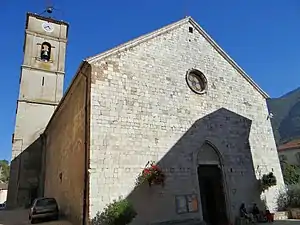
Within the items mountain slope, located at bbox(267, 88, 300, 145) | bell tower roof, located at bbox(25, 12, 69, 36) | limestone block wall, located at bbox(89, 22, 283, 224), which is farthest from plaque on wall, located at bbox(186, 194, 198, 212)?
mountain slope, located at bbox(267, 88, 300, 145)

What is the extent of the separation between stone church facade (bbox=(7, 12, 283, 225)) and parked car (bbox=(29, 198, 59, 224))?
0.45m

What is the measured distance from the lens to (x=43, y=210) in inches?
488

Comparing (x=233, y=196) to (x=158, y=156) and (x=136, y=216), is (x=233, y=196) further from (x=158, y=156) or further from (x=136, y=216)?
(x=136, y=216)

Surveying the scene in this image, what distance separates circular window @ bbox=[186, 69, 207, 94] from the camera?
12.8 m

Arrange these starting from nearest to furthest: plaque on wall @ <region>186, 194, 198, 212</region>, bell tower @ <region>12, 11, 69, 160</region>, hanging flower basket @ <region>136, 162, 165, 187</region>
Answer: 1. hanging flower basket @ <region>136, 162, 165, 187</region>
2. plaque on wall @ <region>186, 194, 198, 212</region>
3. bell tower @ <region>12, 11, 69, 160</region>

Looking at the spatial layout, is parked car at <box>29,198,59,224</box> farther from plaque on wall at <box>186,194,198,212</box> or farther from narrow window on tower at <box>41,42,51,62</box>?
narrow window on tower at <box>41,42,51,62</box>

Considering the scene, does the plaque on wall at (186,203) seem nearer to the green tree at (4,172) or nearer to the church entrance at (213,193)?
the church entrance at (213,193)

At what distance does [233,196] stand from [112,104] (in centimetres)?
699

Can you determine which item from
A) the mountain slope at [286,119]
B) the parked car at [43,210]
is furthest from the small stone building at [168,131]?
the mountain slope at [286,119]

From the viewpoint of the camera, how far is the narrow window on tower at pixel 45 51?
24.4m

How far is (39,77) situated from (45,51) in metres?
2.97

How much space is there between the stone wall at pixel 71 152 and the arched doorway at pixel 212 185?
5.23m

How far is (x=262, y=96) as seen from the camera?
15438 mm

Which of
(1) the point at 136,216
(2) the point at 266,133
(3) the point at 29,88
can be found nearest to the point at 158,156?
(1) the point at 136,216
